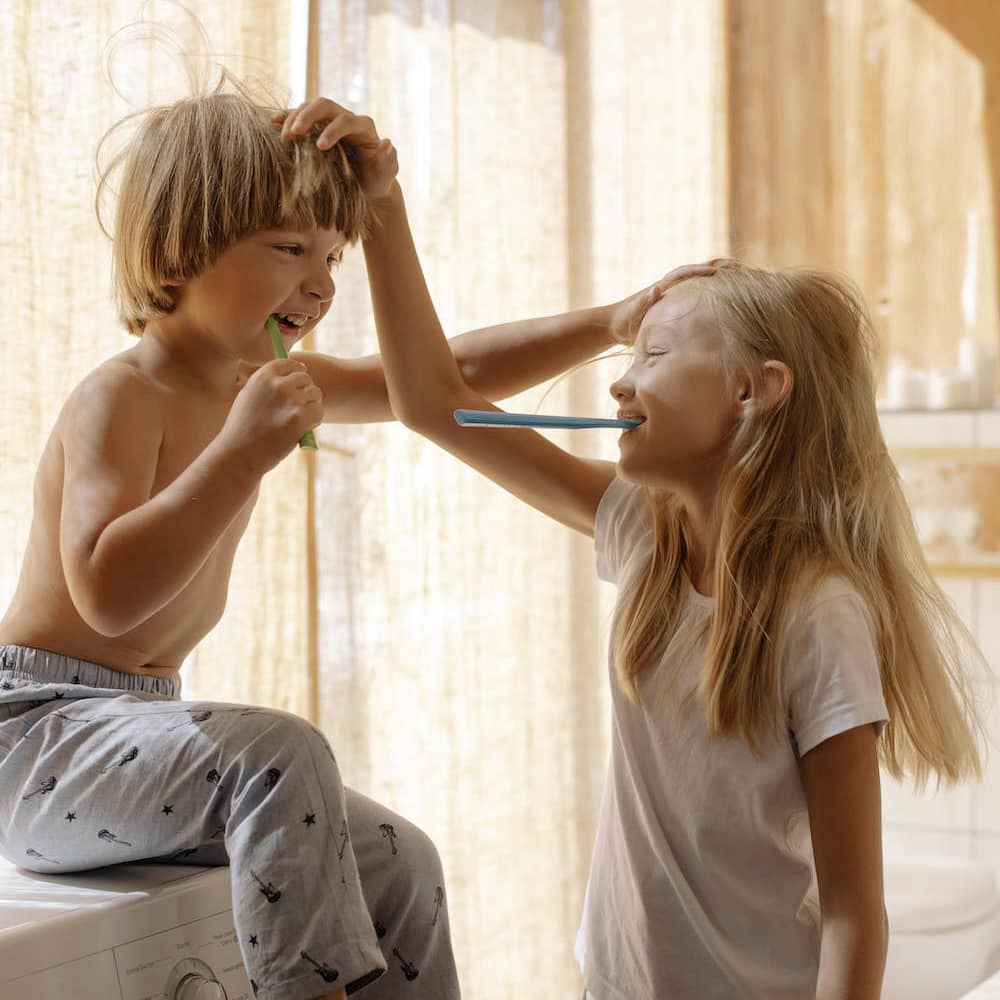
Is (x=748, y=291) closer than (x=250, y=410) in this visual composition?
No

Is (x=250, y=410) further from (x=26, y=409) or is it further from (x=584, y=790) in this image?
(x=584, y=790)

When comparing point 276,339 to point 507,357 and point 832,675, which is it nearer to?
point 507,357

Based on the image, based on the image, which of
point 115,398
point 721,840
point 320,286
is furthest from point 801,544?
point 115,398

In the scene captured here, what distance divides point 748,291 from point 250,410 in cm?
39

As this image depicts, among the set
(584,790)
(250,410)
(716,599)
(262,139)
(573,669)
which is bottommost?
(584,790)

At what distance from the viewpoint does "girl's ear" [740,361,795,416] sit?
93 cm

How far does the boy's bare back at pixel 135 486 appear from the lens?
86cm

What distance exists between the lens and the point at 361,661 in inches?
61.0

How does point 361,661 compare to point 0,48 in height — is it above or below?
below

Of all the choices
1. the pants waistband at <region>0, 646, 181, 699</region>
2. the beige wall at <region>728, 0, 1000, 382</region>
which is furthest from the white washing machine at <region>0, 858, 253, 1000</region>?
the beige wall at <region>728, 0, 1000, 382</region>

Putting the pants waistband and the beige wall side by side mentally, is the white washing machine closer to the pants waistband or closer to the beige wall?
the pants waistband

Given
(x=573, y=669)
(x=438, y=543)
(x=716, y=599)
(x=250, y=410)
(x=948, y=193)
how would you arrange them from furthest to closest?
1. (x=948, y=193)
2. (x=573, y=669)
3. (x=438, y=543)
4. (x=716, y=599)
5. (x=250, y=410)

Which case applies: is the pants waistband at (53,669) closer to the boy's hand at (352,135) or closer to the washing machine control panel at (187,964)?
the washing machine control panel at (187,964)

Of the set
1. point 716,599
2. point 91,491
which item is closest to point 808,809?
point 716,599
